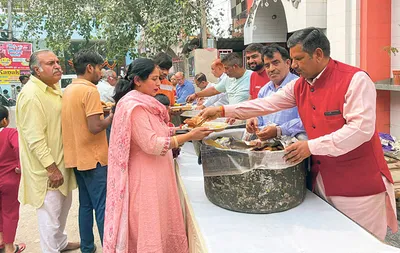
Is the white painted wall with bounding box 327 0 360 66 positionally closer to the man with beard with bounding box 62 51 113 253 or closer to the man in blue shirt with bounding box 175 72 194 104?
the man with beard with bounding box 62 51 113 253

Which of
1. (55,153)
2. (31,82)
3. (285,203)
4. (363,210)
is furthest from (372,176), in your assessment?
(31,82)

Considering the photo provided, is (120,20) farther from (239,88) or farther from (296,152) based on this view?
(296,152)

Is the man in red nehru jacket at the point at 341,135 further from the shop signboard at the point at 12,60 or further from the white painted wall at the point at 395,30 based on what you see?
the shop signboard at the point at 12,60

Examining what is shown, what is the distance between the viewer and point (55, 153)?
2855mm

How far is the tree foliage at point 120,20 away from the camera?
27.9 ft

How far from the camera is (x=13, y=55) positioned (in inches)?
334

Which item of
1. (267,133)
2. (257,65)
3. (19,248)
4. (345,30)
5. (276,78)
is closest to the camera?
(267,133)

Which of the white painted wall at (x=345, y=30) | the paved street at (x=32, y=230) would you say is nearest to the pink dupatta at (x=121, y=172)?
the paved street at (x=32, y=230)

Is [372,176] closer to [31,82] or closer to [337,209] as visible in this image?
[337,209]

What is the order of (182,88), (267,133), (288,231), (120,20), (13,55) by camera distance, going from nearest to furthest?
(288,231) → (267,133) → (182,88) → (13,55) → (120,20)

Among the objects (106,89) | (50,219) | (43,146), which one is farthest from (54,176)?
(106,89)

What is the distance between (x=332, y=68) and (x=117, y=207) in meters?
1.32

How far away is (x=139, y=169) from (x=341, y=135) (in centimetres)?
107

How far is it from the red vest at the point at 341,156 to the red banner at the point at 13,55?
27.1ft
